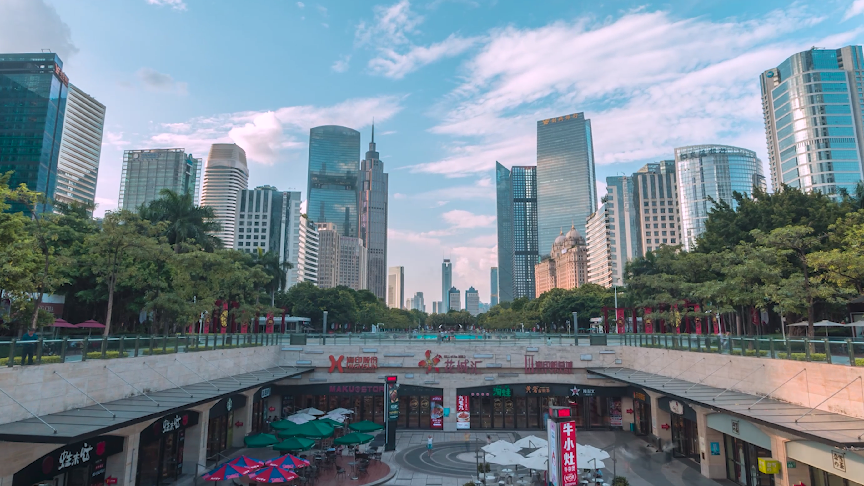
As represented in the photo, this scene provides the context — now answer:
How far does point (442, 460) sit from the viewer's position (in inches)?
1064

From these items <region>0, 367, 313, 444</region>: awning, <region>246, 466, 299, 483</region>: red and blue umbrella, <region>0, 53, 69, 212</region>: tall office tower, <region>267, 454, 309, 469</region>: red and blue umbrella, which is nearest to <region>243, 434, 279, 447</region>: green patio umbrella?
<region>0, 367, 313, 444</region>: awning

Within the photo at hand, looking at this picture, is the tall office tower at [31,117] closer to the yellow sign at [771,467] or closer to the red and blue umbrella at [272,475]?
the red and blue umbrella at [272,475]

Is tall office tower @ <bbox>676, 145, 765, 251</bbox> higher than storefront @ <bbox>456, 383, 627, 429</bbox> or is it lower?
higher

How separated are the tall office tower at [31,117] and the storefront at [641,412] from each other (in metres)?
144

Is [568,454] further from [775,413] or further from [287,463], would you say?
[287,463]

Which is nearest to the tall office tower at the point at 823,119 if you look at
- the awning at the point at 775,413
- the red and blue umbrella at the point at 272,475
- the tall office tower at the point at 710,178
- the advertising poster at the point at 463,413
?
the tall office tower at the point at 710,178

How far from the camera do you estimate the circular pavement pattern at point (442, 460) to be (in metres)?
24.8

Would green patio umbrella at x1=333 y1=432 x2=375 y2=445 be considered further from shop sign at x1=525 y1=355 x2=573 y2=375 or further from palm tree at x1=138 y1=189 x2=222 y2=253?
palm tree at x1=138 y1=189 x2=222 y2=253

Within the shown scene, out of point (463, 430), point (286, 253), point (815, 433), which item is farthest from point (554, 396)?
point (286, 253)

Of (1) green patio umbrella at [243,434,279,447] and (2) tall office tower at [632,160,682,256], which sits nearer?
(1) green patio umbrella at [243,434,279,447]

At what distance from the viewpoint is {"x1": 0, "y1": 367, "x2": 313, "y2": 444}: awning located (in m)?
12.9

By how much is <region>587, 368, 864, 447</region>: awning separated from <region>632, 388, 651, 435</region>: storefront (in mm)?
6320

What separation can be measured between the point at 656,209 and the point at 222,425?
17410 centimetres

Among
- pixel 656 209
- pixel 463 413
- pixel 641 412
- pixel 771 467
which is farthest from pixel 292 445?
pixel 656 209
